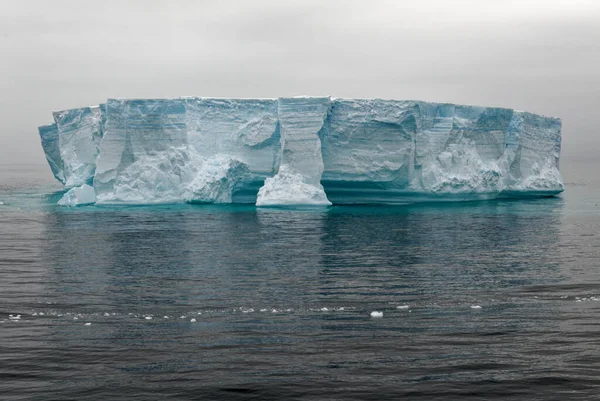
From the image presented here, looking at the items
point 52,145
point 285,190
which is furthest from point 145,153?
point 52,145

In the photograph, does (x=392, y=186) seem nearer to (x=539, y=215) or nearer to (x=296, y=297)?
(x=539, y=215)

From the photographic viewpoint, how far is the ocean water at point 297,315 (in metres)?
6.30

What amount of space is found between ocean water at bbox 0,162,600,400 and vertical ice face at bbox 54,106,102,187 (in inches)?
539

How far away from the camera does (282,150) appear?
85.5 ft

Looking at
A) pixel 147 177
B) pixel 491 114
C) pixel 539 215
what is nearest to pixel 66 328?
pixel 147 177

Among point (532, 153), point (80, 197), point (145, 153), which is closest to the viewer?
point (145, 153)

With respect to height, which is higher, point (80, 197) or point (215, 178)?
point (215, 178)

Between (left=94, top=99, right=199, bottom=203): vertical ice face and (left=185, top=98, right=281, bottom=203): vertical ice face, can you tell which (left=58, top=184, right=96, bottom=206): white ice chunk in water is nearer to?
(left=94, top=99, right=199, bottom=203): vertical ice face

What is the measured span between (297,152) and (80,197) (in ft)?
30.7

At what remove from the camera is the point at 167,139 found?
27047mm

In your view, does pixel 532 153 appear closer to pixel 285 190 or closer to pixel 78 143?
pixel 285 190

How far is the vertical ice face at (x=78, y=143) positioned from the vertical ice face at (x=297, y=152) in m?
9.97

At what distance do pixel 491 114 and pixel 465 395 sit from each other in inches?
960

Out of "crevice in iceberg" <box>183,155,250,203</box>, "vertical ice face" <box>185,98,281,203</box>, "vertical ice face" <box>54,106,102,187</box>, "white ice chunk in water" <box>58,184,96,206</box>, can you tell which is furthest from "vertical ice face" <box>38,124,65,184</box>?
"crevice in iceberg" <box>183,155,250,203</box>
